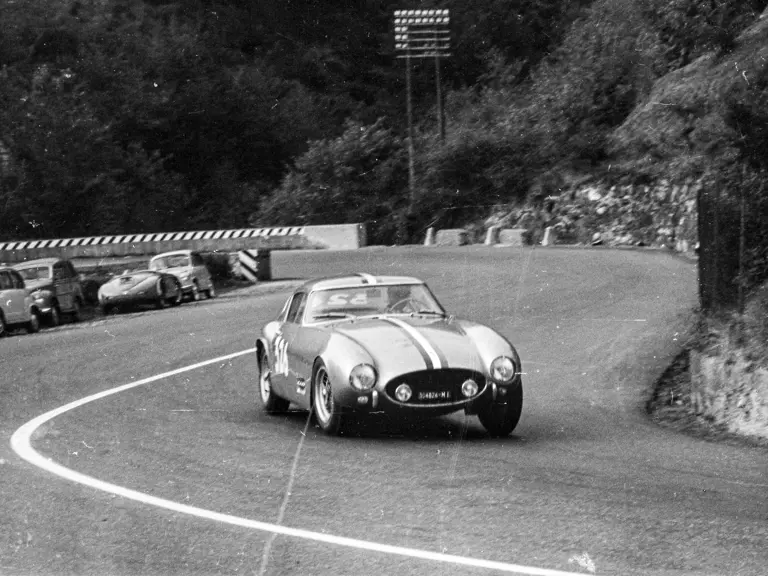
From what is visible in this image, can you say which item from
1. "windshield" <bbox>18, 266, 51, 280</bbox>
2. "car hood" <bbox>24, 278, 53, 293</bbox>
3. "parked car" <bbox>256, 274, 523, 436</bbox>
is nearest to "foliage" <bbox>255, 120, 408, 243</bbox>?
"windshield" <bbox>18, 266, 51, 280</bbox>

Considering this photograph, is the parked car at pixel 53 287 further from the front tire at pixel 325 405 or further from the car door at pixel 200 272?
the front tire at pixel 325 405

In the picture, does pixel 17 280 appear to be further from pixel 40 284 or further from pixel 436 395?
pixel 436 395

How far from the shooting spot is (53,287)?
3089 cm

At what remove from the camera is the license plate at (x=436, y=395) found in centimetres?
1052

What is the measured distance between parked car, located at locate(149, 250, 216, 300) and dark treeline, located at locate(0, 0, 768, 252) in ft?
62.8

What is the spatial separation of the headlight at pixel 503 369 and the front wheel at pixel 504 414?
11cm

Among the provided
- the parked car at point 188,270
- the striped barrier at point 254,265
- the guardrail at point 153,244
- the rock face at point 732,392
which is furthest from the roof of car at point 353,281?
the guardrail at point 153,244

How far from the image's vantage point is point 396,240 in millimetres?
63000

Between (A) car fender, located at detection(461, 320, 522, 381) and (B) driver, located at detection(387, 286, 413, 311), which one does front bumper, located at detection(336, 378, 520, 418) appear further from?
(B) driver, located at detection(387, 286, 413, 311)

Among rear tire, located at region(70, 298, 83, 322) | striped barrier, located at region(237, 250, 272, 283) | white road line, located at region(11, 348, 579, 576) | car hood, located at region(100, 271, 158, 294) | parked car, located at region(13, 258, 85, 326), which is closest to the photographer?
white road line, located at region(11, 348, 579, 576)

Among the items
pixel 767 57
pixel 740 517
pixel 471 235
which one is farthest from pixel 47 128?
pixel 740 517

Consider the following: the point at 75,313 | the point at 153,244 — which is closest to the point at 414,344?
the point at 75,313

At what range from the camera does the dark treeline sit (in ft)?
198

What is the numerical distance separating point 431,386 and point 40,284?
21461 millimetres
